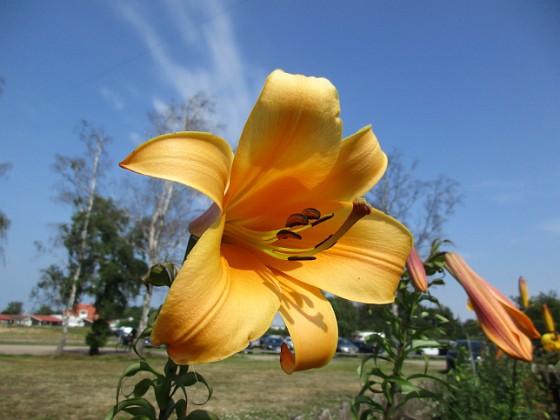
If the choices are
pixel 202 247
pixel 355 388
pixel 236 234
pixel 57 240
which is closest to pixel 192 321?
pixel 202 247

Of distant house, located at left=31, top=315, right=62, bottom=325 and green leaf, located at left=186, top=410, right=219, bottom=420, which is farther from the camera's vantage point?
distant house, located at left=31, top=315, right=62, bottom=325

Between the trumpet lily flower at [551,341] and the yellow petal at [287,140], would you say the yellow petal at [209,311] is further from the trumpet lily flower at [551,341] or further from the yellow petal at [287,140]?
the trumpet lily flower at [551,341]

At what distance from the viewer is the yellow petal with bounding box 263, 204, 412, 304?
841 mm

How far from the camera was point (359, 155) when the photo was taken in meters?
0.86

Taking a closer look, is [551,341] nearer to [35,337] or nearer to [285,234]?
[285,234]

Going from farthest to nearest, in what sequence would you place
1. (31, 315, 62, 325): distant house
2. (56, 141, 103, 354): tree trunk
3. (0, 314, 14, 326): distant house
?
1. (31, 315, 62, 325): distant house
2. (0, 314, 14, 326): distant house
3. (56, 141, 103, 354): tree trunk

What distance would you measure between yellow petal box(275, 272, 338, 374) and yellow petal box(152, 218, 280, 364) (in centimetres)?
7

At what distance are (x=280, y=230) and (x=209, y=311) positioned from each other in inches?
11.4

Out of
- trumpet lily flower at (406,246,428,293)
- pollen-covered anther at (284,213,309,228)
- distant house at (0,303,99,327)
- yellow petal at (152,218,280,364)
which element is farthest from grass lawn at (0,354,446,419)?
distant house at (0,303,99,327)

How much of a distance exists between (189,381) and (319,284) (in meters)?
0.30

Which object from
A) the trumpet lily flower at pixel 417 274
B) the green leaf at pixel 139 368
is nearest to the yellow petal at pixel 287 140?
the green leaf at pixel 139 368

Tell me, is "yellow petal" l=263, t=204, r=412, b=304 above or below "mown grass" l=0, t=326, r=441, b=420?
above

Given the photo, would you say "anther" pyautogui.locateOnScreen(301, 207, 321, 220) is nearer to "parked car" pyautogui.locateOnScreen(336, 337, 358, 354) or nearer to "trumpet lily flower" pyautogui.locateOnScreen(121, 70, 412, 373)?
"trumpet lily flower" pyautogui.locateOnScreen(121, 70, 412, 373)

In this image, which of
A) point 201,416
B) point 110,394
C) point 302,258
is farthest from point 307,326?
point 110,394
